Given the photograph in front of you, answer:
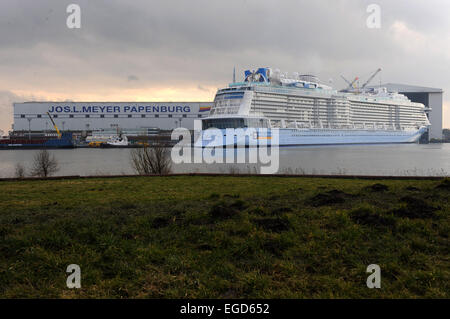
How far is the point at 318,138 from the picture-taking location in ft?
252

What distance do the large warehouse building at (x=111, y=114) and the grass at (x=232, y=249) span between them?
11336 cm

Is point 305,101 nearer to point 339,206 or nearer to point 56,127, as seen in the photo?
point 339,206

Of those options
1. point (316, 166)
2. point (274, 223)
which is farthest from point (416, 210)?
point (316, 166)

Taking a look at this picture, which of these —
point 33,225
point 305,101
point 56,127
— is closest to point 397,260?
point 33,225

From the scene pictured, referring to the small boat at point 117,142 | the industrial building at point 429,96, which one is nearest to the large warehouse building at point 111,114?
the small boat at point 117,142

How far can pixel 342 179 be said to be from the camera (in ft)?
49.3

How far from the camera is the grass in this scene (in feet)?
13.9

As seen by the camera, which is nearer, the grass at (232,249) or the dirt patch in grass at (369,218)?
the grass at (232,249)

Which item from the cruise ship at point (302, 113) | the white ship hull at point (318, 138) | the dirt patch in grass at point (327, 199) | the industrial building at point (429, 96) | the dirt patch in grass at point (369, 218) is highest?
the industrial building at point (429, 96)

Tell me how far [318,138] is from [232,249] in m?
74.7

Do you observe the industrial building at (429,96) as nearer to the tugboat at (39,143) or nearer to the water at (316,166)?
the water at (316,166)

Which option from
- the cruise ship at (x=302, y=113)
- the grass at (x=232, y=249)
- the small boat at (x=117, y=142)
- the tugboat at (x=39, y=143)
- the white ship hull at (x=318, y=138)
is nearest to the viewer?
the grass at (x=232, y=249)

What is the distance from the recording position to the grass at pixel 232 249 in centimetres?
Result: 422

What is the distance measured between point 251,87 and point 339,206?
201 feet
